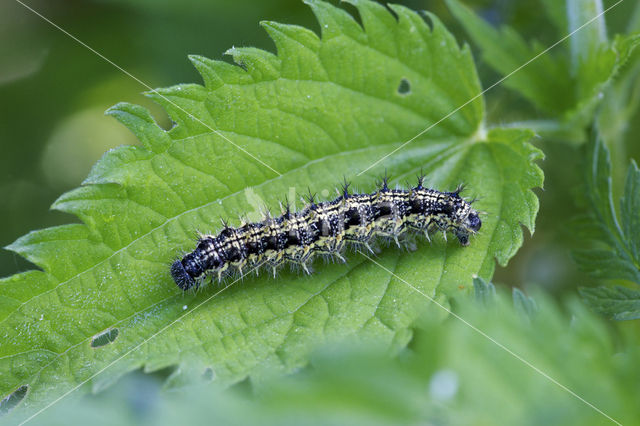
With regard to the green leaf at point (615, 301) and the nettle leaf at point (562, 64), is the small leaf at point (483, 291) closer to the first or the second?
the green leaf at point (615, 301)

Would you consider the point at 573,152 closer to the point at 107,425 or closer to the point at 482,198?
the point at 482,198

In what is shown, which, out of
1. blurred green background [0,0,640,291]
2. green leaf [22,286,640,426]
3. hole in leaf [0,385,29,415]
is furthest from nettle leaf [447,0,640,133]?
hole in leaf [0,385,29,415]

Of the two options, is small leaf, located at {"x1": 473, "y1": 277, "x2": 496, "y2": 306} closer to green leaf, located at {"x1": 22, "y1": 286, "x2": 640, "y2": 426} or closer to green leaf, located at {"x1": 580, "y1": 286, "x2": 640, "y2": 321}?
green leaf, located at {"x1": 580, "y1": 286, "x2": 640, "y2": 321}

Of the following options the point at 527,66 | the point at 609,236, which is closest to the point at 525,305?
the point at 609,236

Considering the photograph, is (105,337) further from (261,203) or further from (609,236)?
(609,236)

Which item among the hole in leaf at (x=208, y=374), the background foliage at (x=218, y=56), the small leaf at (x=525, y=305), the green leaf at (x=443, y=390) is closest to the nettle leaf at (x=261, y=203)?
the hole in leaf at (x=208, y=374)

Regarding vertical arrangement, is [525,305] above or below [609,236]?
Result: above

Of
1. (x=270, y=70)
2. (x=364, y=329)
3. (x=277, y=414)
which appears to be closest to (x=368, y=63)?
(x=270, y=70)
